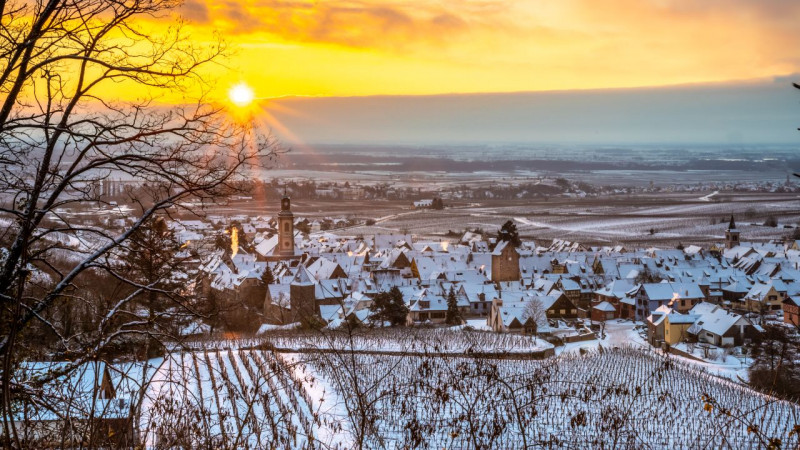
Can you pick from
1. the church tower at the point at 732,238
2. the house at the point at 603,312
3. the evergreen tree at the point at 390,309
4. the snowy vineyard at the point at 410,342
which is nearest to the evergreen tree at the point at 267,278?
the evergreen tree at the point at 390,309

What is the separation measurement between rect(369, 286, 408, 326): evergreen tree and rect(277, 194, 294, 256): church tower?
22162mm

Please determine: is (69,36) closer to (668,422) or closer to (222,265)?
(668,422)

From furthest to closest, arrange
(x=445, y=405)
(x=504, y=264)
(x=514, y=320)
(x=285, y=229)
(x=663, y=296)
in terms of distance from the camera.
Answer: (x=285, y=229)
(x=504, y=264)
(x=663, y=296)
(x=514, y=320)
(x=445, y=405)

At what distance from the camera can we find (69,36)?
18.8 ft

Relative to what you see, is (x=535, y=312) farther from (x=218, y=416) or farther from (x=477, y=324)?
(x=218, y=416)

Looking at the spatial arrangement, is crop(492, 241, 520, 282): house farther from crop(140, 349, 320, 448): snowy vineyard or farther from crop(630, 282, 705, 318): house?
crop(140, 349, 320, 448): snowy vineyard

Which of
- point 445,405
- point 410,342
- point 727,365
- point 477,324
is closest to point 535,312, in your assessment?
point 477,324

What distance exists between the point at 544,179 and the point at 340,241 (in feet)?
290

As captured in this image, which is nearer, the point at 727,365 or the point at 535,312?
the point at 727,365

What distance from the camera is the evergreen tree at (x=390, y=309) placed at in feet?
104

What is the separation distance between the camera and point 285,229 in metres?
54.7

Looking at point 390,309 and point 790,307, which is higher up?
point 390,309

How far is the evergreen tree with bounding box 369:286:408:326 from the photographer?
3185 cm

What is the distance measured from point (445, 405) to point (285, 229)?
1840 inches
